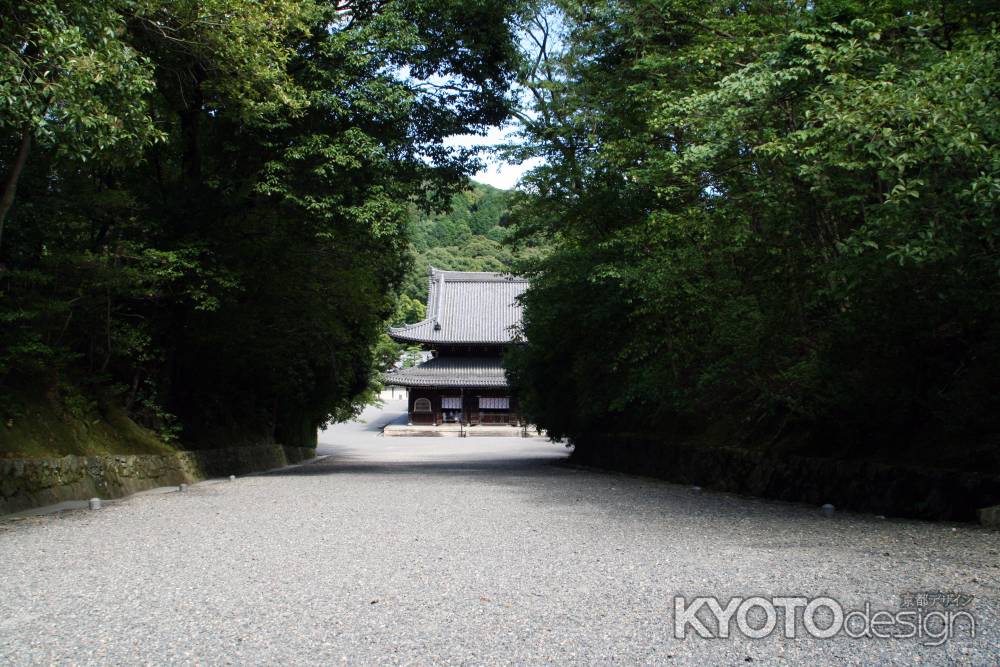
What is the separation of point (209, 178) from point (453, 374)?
31186 millimetres

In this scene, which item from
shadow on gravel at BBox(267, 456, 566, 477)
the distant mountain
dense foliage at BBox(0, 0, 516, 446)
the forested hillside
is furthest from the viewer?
the distant mountain

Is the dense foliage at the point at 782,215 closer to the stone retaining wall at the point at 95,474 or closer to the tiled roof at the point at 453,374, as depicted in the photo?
the stone retaining wall at the point at 95,474

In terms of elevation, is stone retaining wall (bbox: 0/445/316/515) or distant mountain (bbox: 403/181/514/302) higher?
distant mountain (bbox: 403/181/514/302)

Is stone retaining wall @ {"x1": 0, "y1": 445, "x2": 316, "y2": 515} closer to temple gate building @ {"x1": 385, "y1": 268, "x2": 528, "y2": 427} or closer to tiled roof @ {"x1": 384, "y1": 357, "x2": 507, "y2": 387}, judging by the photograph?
tiled roof @ {"x1": 384, "y1": 357, "x2": 507, "y2": 387}

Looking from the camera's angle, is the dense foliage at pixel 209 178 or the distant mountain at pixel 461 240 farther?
the distant mountain at pixel 461 240

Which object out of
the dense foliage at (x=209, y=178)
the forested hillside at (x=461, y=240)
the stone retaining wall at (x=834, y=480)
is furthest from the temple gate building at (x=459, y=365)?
the stone retaining wall at (x=834, y=480)

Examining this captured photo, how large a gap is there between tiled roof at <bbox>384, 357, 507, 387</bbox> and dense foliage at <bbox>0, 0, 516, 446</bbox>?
25.2 metres

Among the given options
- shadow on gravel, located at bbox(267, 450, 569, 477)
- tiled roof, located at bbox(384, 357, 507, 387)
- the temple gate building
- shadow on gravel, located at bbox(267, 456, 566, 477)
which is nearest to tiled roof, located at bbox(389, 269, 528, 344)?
the temple gate building

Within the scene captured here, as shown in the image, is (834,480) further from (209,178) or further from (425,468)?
(425,468)

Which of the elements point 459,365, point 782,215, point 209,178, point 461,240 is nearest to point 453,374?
point 459,365

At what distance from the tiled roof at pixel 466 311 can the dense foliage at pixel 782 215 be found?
28.4m

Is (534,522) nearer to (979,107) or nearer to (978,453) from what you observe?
(978,453)

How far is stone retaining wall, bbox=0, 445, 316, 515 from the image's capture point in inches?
319

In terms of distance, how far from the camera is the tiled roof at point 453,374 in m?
42.6
